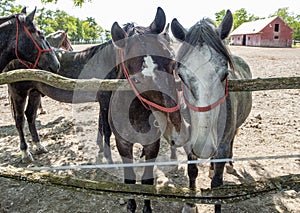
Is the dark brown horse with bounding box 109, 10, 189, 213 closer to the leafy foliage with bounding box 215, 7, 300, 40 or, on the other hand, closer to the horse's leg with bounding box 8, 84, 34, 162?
the horse's leg with bounding box 8, 84, 34, 162

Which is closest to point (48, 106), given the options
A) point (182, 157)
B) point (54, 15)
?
point (182, 157)

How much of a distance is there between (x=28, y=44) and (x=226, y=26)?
2.76m

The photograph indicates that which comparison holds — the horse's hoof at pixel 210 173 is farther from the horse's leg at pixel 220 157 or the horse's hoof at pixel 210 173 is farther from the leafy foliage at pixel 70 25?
the leafy foliage at pixel 70 25

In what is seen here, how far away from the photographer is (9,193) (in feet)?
10.8

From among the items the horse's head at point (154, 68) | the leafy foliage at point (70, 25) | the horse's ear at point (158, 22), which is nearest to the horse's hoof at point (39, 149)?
the horse's head at point (154, 68)

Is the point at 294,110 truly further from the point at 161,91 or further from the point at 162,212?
the point at 161,91

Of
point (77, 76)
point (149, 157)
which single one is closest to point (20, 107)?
point (77, 76)

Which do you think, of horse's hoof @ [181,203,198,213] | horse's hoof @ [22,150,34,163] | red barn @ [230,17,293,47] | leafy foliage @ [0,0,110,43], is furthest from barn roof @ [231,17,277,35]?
horse's hoof @ [181,203,198,213]

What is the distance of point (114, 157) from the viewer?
445 centimetres

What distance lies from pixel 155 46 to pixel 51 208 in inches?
91.6

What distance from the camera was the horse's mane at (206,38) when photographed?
6.33 ft

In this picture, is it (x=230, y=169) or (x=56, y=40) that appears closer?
(x=230, y=169)

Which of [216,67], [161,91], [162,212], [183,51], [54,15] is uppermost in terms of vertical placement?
[54,15]

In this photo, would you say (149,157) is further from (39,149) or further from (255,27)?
(255,27)
